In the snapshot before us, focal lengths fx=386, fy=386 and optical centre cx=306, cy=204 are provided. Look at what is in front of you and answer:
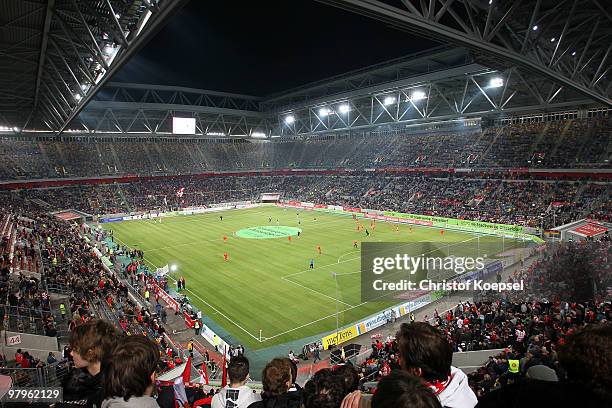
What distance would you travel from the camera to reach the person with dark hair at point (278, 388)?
343 cm

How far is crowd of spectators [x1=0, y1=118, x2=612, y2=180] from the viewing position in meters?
48.6

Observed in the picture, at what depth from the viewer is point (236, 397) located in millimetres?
3924

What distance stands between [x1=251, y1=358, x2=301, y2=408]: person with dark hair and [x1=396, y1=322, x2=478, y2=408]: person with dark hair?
1.10 metres

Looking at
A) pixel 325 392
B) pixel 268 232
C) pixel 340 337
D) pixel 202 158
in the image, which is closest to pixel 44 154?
pixel 202 158

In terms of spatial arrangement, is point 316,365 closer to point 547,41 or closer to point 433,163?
point 547,41

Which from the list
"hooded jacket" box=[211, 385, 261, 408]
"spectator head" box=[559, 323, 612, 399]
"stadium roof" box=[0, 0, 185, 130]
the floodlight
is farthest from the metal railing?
the floodlight

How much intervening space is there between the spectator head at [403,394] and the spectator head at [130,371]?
176 centimetres

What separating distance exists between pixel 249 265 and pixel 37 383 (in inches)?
904

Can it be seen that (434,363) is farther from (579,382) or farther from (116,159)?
(116,159)

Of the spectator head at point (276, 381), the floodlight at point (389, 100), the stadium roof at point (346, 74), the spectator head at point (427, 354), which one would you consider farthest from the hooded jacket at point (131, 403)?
the floodlight at point (389, 100)

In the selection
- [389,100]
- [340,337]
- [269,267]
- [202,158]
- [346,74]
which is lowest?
[340,337]

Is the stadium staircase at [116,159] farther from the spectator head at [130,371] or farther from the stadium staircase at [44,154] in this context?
the spectator head at [130,371]

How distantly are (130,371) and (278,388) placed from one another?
1.37 metres

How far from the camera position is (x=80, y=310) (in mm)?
→ 17578
